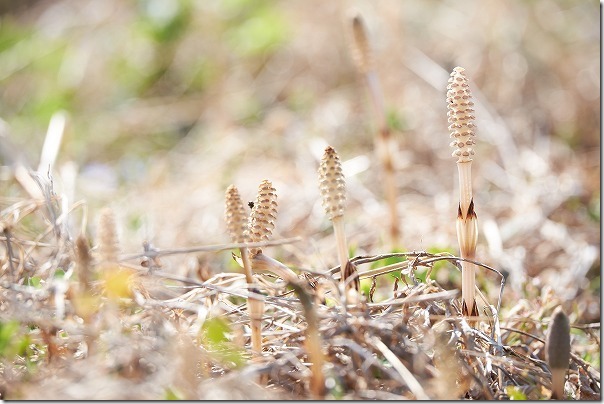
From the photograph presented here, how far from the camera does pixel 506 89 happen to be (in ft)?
13.8

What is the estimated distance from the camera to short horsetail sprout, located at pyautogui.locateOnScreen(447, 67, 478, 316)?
4.43 feet

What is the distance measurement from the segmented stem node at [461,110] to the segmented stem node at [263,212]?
1.20 ft

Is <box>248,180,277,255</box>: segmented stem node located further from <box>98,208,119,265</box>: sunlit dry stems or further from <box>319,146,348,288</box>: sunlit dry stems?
<box>98,208,119,265</box>: sunlit dry stems

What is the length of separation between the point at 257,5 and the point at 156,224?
2.76 meters

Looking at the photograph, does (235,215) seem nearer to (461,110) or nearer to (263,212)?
(263,212)

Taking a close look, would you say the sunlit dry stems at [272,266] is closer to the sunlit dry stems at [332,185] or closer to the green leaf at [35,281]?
the sunlit dry stems at [332,185]

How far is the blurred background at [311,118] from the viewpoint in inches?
116

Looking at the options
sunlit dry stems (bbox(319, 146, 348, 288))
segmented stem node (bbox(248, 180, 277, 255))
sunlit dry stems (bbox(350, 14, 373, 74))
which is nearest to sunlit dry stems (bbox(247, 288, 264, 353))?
segmented stem node (bbox(248, 180, 277, 255))

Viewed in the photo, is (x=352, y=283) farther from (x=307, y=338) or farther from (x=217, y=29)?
(x=217, y=29)

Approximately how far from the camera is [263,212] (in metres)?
→ 1.43

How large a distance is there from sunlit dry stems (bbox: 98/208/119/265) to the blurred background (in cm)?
111

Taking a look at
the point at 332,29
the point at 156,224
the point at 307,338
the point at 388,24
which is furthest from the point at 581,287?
the point at 332,29

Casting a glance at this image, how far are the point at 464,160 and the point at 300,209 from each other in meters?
1.87

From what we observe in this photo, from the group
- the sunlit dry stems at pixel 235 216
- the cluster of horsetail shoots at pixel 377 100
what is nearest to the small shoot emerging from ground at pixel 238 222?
the sunlit dry stems at pixel 235 216
